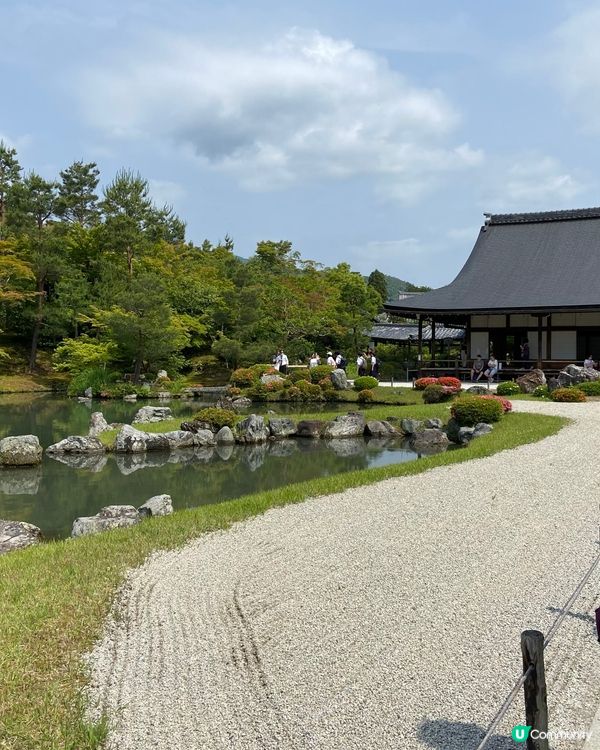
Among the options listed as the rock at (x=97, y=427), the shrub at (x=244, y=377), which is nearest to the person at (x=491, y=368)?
the shrub at (x=244, y=377)

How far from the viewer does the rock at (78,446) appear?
48.2ft

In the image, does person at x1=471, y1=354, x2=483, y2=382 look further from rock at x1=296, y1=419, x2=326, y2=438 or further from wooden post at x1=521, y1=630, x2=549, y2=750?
wooden post at x1=521, y1=630, x2=549, y2=750

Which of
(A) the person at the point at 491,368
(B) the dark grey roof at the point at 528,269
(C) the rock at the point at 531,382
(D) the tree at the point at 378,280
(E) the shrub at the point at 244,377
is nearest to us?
(C) the rock at the point at 531,382

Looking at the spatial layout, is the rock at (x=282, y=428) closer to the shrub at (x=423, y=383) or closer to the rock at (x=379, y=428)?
the rock at (x=379, y=428)

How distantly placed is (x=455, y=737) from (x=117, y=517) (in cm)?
602

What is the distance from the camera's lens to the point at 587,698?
3.37m

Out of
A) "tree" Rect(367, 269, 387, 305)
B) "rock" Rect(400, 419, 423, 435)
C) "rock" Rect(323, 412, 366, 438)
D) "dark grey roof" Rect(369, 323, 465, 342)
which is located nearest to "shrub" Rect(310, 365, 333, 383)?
"rock" Rect(323, 412, 366, 438)

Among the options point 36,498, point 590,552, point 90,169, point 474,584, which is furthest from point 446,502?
point 90,169

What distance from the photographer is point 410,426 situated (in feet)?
55.0

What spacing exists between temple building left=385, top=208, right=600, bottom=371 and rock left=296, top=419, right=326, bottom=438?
393 inches

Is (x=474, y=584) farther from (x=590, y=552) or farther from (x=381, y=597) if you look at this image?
(x=590, y=552)

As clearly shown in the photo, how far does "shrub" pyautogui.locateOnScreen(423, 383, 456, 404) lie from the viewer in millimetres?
20203

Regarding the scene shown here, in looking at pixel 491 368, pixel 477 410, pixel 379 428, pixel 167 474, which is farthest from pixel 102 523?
pixel 491 368

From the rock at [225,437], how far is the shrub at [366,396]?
278 inches
